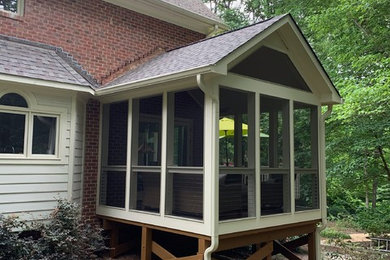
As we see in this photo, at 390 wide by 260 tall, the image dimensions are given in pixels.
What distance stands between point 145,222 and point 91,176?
5.75ft

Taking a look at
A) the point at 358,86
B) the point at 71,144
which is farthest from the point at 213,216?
the point at 358,86

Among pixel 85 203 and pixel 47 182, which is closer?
pixel 47 182

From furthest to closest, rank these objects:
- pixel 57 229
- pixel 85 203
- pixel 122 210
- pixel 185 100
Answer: pixel 185 100
pixel 85 203
pixel 122 210
pixel 57 229

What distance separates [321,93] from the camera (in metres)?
7.37

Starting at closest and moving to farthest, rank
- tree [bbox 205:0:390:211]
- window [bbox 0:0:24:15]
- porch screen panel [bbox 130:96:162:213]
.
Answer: porch screen panel [bbox 130:96:162:213] → window [bbox 0:0:24:15] → tree [bbox 205:0:390:211]

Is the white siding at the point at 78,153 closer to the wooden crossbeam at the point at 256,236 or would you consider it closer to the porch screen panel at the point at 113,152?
the porch screen panel at the point at 113,152

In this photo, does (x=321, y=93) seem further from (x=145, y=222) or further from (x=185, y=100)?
(x=145, y=222)

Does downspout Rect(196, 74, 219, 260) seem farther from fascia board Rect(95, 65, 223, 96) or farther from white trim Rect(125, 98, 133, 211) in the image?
white trim Rect(125, 98, 133, 211)

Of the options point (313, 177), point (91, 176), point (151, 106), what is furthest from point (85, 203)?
point (313, 177)

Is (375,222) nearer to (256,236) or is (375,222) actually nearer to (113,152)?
(256,236)

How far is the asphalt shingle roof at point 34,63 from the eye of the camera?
6.06 meters

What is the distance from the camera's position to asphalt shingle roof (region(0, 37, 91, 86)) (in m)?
6.06

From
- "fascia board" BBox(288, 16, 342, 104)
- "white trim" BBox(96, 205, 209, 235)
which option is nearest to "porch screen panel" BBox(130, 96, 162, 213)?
"white trim" BBox(96, 205, 209, 235)

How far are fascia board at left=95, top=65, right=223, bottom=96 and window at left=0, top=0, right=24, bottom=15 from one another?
7.32 ft
